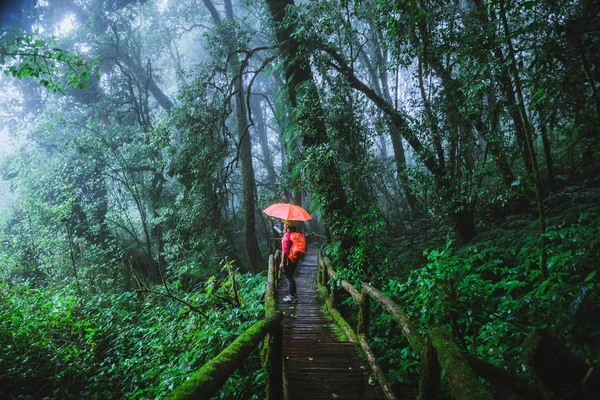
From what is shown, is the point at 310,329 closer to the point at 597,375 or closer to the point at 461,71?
the point at 597,375

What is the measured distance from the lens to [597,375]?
1.60 meters

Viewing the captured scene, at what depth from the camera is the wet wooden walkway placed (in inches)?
163

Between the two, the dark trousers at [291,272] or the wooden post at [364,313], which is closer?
the wooden post at [364,313]

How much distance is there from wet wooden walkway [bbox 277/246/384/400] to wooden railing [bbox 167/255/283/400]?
20.8 inches

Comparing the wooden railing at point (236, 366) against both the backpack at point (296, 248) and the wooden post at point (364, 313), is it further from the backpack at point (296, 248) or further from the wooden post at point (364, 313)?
the backpack at point (296, 248)

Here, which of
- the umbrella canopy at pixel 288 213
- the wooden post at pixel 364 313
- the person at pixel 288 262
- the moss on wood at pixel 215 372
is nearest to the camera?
the moss on wood at pixel 215 372

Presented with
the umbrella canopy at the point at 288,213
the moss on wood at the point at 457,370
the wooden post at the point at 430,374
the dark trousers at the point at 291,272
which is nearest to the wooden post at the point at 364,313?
the wooden post at the point at 430,374

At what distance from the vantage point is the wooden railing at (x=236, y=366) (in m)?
1.94

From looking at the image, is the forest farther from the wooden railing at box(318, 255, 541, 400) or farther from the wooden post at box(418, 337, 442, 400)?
the wooden post at box(418, 337, 442, 400)

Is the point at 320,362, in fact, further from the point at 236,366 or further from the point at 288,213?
the point at 288,213

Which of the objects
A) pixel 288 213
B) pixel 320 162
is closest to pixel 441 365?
pixel 320 162

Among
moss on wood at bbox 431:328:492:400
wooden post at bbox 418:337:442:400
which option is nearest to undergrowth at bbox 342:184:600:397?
moss on wood at bbox 431:328:492:400

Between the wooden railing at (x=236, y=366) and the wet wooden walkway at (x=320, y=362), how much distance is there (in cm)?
53

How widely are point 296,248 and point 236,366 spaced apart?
5283 mm
